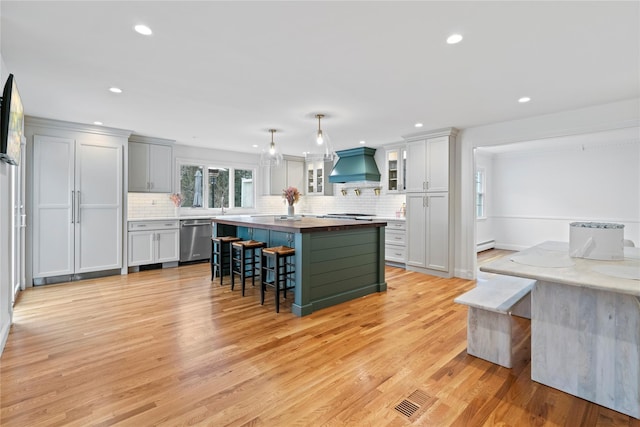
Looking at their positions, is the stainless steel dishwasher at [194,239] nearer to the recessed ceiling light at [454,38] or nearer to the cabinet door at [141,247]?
the cabinet door at [141,247]

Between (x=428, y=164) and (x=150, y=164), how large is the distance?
16.8 ft

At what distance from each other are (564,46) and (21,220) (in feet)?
20.9

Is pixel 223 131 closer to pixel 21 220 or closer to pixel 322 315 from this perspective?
pixel 21 220

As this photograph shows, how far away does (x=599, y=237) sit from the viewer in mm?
2357

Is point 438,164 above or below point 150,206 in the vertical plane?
above

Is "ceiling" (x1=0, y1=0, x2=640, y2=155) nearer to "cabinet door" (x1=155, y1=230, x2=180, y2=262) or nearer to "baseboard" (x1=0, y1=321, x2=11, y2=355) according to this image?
"cabinet door" (x1=155, y1=230, x2=180, y2=262)

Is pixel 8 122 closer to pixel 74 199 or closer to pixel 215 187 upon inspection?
pixel 74 199

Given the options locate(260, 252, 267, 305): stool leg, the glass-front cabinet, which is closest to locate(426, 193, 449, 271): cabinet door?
the glass-front cabinet

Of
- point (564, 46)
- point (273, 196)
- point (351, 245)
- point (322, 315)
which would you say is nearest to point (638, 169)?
point (564, 46)

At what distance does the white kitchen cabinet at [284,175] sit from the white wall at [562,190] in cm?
513

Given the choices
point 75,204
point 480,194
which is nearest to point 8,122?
point 75,204

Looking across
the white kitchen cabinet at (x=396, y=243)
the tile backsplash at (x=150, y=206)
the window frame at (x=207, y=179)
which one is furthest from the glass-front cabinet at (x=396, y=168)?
the tile backsplash at (x=150, y=206)

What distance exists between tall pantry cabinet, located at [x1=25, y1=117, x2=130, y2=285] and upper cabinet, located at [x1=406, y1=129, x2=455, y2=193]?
16.2 feet

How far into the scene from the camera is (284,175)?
8.11 m
